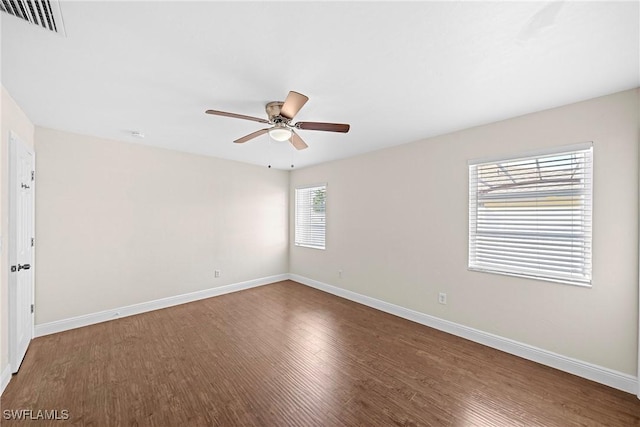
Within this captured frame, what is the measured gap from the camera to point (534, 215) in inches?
101

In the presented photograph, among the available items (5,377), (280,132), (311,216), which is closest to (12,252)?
(5,377)

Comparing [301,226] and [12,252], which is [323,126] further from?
[301,226]

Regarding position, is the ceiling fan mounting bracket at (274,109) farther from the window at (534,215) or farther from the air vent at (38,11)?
the window at (534,215)

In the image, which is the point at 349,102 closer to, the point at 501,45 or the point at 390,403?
the point at 501,45

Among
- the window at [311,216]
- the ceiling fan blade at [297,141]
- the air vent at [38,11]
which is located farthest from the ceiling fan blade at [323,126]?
the window at [311,216]

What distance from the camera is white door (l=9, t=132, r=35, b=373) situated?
226 cm

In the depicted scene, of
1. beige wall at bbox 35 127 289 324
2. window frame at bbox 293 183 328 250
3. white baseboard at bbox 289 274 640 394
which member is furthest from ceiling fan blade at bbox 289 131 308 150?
white baseboard at bbox 289 274 640 394

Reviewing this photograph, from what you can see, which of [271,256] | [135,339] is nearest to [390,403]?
[135,339]

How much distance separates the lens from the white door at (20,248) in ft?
7.40

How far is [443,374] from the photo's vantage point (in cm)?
233

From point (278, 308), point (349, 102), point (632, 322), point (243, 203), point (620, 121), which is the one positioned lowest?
point (278, 308)

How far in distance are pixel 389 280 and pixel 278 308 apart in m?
1.80

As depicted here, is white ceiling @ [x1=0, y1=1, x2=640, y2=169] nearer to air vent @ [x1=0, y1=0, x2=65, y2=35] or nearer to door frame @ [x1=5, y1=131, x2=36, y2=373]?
air vent @ [x1=0, y1=0, x2=65, y2=35]

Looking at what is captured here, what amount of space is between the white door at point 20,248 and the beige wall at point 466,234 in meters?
3.91
